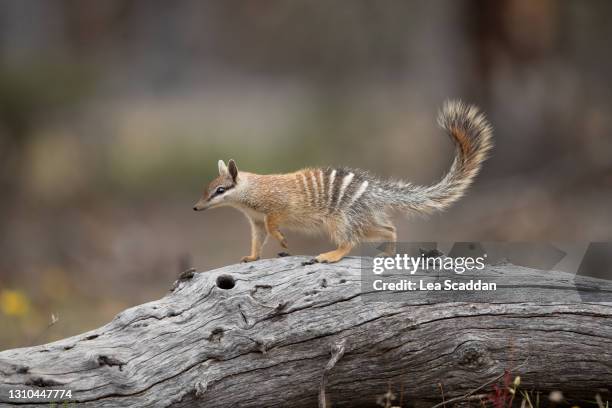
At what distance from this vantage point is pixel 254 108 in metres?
14.9

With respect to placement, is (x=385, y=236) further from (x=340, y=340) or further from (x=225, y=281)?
(x=225, y=281)

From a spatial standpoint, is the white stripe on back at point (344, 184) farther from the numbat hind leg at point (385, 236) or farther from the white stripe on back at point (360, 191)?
the numbat hind leg at point (385, 236)

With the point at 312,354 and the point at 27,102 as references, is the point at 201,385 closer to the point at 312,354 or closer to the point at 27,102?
the point at 312,354

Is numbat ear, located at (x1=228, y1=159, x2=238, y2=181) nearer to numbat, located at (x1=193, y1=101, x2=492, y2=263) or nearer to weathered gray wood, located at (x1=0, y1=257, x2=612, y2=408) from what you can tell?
numbat, located at (x1=193, y1=101, x2=492, y2=263)

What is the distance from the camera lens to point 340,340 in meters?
5.09

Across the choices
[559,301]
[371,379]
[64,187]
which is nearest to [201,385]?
[371,379]

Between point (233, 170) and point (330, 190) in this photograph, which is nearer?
point (330, 190)

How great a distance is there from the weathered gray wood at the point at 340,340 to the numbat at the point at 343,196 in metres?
0.71

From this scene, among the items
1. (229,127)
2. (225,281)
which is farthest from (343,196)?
(229,127)

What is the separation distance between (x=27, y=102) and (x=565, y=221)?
8338 millimetres

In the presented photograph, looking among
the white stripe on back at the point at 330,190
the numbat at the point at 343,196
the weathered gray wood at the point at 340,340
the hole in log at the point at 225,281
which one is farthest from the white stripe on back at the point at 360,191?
the hole in log at the point at 225,281

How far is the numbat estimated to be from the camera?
19.4ft

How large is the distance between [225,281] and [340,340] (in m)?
0.80

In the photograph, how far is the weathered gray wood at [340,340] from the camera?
4988mm
